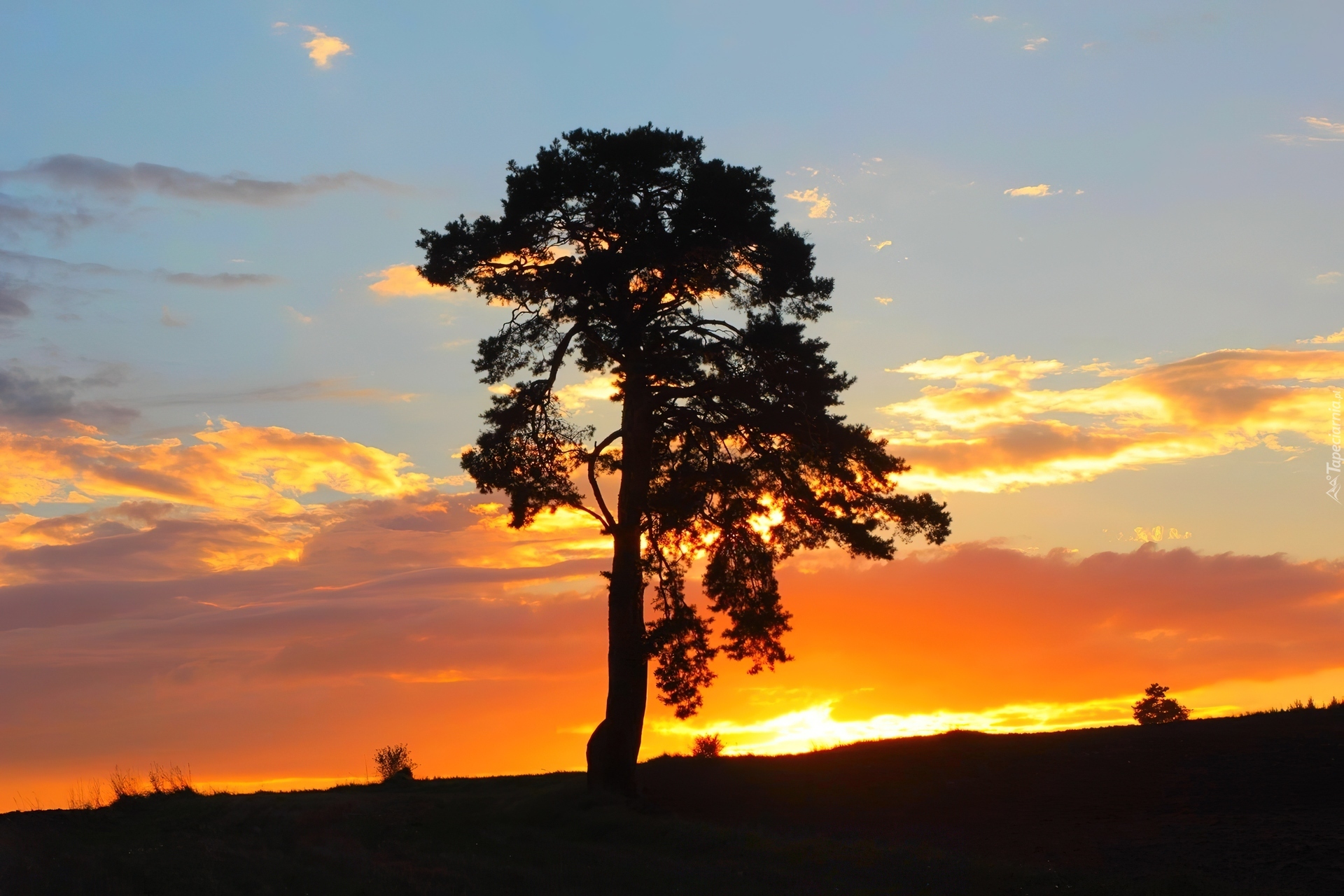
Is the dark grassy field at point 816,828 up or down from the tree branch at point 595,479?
down

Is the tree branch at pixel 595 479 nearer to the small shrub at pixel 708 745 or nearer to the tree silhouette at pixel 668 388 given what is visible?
the tree silhouette at pixel 668 388

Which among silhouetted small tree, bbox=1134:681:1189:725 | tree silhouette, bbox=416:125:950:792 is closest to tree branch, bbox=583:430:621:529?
tree silhouette, bbox=416:125:950:792

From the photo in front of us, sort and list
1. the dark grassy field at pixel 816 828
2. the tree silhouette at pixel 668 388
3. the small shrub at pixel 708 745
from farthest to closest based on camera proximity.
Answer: the small shrub at pixel 708 745 < the tree silhouette at pixel 668 388 < the dark grassy field at pixel 816 828

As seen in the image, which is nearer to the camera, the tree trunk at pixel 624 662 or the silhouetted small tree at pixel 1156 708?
the tree trunk at pixel 624 662

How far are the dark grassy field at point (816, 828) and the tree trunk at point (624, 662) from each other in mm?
Result: 1008

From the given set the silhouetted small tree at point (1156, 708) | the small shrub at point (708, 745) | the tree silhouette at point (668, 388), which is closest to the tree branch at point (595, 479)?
the tree silhouette at point (668, 388)

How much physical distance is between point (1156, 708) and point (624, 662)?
112ft

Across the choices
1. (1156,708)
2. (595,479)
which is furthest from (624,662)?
(1156,708)

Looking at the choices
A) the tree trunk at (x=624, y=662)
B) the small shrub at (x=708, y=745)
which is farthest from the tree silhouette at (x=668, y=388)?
the small shrub at (x=708, y=745)

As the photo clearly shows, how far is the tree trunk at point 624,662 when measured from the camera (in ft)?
77.0

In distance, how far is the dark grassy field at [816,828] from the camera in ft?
51.3

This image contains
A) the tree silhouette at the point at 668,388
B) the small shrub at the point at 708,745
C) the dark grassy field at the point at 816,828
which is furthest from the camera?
the small shrub at the point at 708,745

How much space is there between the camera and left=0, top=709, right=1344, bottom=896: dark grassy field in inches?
616

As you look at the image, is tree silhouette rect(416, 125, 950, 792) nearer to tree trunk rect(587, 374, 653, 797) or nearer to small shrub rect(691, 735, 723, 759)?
Answer: tree trunk rect(587, 374, 653, 797)
